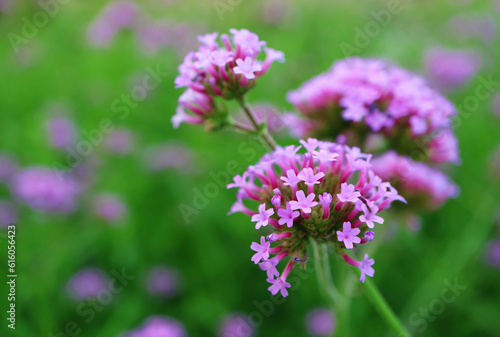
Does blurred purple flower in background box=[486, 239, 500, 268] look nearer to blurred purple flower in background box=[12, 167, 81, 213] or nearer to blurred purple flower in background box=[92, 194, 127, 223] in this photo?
blurred purple flower in background box=[92, 194, 127, 223]

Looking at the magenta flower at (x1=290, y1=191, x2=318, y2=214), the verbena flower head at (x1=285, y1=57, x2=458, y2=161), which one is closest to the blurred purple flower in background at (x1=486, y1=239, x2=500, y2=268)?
the verbena flower head at (x1=285, y1=57, x2=458, y2=161)

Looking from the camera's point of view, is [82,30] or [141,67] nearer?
[141,67]

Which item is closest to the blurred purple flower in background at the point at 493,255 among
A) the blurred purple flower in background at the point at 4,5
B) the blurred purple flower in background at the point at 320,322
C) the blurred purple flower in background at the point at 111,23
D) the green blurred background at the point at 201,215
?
the green blurred background at the point at 201,215

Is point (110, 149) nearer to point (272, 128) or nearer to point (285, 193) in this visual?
point (272, 128)

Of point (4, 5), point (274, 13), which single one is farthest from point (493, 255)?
point (4, 5)

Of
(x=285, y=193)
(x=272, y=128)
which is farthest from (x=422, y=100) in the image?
(x=272, y=128)

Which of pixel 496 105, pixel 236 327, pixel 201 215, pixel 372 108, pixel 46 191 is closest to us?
pixel 372 108

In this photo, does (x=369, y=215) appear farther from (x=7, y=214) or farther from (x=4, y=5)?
(x=4, y=5)
